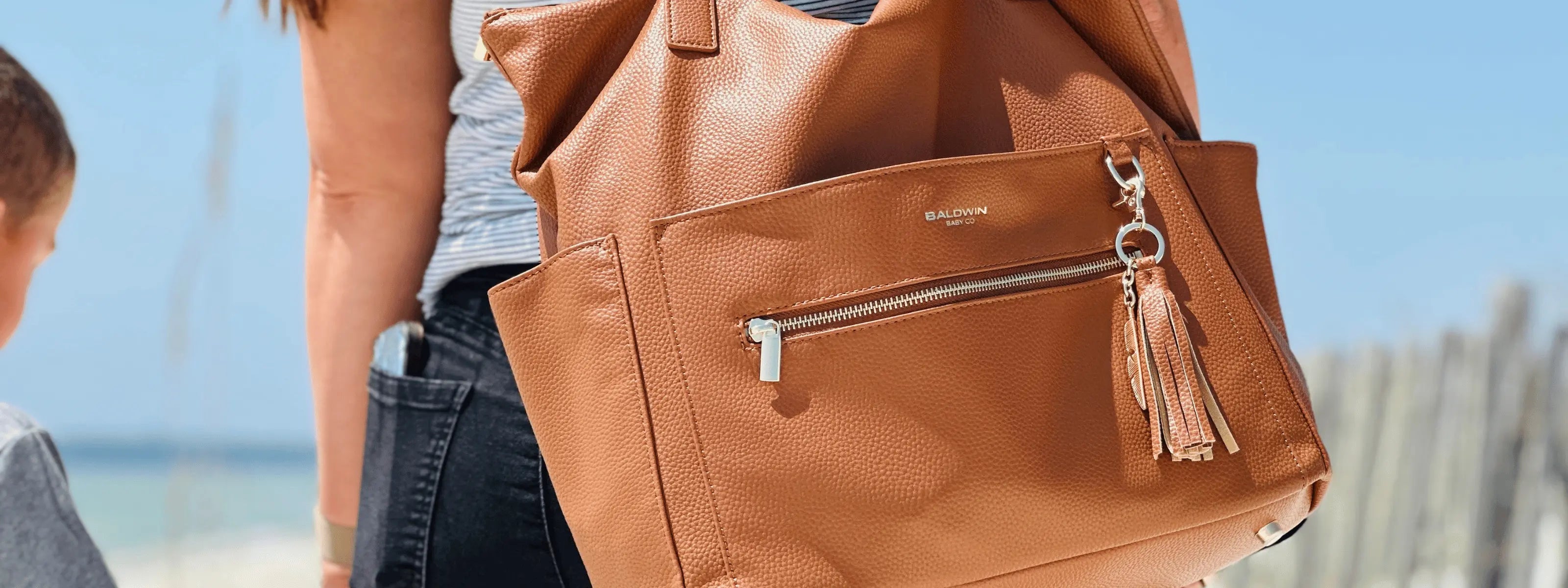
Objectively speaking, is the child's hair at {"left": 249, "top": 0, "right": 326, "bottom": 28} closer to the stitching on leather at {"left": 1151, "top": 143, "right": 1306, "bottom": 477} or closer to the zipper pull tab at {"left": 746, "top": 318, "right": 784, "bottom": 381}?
the zipper pull tab at {"left": 746, "top": 318, "right": 784, "bottom": 381}

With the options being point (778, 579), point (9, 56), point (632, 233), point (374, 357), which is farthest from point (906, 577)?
point (9, 56)

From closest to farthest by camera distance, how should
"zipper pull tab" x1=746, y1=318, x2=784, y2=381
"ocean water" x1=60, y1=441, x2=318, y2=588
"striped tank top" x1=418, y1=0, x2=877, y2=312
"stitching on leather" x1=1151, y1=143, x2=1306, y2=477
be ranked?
"zipper pull tab" x1=746, y1=318, x2=784, y2=381 < "stitching on leather" x1=1151, y1=143, x2=1306, y2=477 < "striped tank top" x1=418, y1=0, x2=877, y2=312 < "ocean water" x1=60, y1=441, x2=318, y2=588

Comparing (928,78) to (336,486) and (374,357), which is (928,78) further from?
(336,486)

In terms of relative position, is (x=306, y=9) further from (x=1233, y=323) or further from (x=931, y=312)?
(x=1233, y=323)

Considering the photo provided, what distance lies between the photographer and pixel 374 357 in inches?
42.5

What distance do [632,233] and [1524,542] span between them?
287 cm

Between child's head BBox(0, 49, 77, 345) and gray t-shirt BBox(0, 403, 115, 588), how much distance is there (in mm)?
134

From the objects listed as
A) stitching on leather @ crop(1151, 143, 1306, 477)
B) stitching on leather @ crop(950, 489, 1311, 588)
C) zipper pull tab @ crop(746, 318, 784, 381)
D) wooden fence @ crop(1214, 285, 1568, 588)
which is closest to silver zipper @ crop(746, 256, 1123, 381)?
zipper pull tab @ crop(746, 318, 784, 381)

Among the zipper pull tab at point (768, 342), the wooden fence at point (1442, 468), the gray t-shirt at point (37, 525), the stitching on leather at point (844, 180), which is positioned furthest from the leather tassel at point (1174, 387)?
the wooden fence at point (1442, 468)

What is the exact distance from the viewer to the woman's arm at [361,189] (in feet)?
3.47

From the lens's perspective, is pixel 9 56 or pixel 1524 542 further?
pixel 1524 542

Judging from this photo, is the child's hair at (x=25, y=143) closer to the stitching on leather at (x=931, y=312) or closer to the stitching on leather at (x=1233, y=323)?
the stitching on leather at (x=931, y=312)

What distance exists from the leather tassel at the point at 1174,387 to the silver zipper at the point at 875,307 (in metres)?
0.06

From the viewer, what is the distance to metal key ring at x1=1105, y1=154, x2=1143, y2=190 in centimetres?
86
